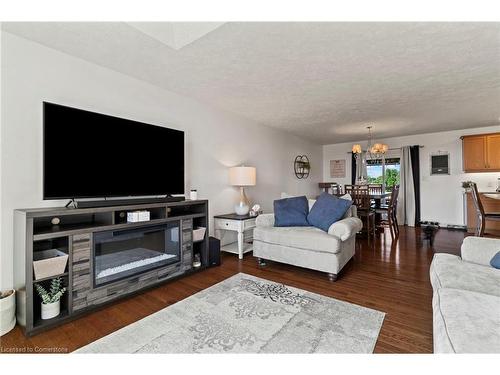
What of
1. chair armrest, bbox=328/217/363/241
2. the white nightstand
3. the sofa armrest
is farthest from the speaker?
the sofa armrest

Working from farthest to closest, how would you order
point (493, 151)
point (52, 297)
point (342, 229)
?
point (493, 151), point (342, 229), point (52, 297)

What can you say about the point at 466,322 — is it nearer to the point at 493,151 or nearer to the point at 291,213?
the point at 291,213

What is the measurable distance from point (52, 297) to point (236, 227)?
2051 mm

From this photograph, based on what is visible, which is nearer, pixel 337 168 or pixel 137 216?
pixel 137 216

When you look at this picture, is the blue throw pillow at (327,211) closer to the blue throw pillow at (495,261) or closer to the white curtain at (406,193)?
the blue throw pillow at (495,261)

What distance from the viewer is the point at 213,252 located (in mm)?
3033

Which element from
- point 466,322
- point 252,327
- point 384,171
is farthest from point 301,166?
point 466,322

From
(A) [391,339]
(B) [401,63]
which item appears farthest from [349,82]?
(A) [391,339]

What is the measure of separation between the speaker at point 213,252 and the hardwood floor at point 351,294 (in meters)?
0.11

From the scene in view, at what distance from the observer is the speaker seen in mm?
3005

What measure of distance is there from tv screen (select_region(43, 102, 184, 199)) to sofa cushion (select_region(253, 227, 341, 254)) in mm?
1210

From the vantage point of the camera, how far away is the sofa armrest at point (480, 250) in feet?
5.77

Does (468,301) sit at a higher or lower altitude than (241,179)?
lower

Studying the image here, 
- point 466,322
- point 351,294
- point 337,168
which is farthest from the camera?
point 337,168
